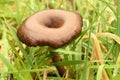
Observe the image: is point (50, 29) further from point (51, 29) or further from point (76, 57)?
point (76, 57)

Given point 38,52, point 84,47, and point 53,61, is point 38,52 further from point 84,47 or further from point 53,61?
point 84,47

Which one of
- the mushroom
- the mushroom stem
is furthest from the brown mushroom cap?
the mushroom stem

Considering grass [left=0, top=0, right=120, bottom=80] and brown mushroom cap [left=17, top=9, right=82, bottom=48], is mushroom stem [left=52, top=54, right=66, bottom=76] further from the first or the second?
brown mushroom cap [left=17, top=9, right=82, bottom=48]

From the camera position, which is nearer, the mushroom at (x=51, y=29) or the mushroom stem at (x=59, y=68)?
the mushroom at (x=51, y=29)

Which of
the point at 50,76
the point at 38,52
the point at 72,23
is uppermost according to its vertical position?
the point at 72,23

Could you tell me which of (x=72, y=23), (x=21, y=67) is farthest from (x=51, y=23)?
(x=21, y=67)

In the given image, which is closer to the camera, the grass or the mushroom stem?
the grass

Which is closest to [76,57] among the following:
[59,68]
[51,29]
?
[59,68]

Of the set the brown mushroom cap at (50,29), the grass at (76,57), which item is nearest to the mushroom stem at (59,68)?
the grass at (76,57)

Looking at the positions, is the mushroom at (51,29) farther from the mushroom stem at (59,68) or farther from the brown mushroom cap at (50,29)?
the mushroom stem at (59,68)
